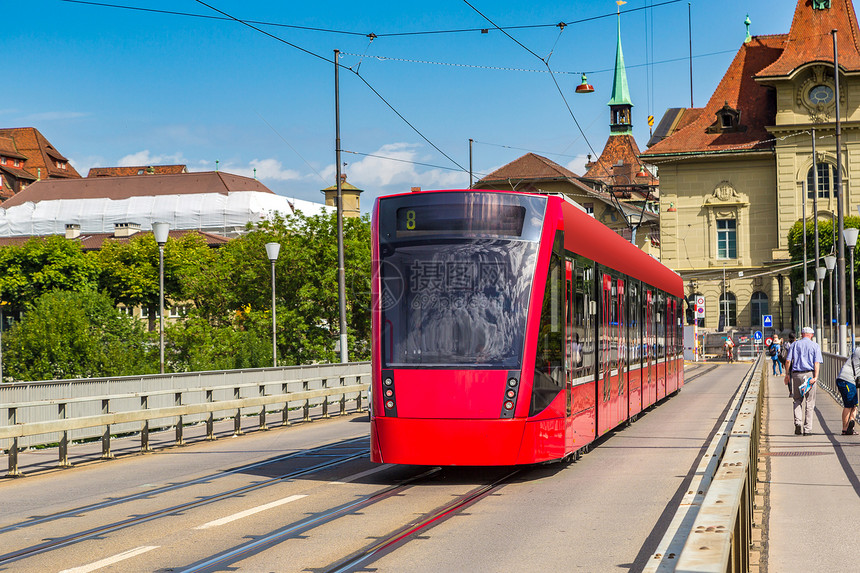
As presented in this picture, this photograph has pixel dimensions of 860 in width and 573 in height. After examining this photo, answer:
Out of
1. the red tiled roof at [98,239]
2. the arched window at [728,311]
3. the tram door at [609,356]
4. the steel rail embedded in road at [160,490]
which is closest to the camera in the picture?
the steel rail embedded in road at [160,490]

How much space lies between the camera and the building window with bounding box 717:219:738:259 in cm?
8412

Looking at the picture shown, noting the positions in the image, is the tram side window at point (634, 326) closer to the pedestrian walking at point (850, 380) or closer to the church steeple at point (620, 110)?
the pedestrian walking at point (850, 380)

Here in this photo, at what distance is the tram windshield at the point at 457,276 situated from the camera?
1225 centimetres

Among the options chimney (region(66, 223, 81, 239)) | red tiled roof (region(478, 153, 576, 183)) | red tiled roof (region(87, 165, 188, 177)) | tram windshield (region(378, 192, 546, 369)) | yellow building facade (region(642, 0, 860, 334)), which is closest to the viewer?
tram windshield (region(378, 192, 546, 369))

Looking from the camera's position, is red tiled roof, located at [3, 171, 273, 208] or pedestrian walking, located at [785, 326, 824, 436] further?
red tiled roof, located at [3, 171, 273, 208]

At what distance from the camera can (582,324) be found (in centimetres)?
1409

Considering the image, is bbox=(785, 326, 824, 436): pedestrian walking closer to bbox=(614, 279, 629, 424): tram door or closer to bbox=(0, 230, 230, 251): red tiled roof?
bbox=(614, 279, 629, 424): tram door

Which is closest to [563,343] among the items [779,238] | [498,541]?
[498,541]

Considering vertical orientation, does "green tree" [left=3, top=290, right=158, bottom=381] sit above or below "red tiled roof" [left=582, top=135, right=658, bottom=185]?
below

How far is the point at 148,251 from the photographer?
103m

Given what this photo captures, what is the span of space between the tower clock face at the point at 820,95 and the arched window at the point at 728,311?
14.5m

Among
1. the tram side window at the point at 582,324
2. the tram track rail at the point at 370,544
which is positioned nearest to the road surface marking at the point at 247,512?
the tram track rail at the point at 370,544

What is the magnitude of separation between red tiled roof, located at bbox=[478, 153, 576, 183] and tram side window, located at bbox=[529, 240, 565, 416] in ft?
342

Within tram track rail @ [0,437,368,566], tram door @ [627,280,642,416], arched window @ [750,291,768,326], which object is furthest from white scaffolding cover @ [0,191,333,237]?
tram track rail @ [0,437,368,566]
